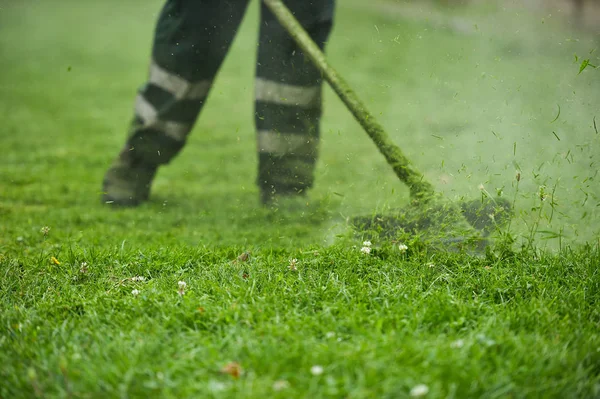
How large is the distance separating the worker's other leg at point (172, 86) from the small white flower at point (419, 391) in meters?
2.15

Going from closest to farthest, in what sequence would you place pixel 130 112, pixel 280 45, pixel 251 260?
pixel 251 260
pixel 280 45
pixel 130 112

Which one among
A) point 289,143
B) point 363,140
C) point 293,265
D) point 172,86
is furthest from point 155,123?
point 293,265

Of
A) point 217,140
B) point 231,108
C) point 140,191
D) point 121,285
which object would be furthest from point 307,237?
point 231,108

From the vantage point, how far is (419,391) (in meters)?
1.56

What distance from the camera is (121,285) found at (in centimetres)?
243

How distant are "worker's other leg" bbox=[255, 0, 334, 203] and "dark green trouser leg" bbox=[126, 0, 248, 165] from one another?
0.25 m

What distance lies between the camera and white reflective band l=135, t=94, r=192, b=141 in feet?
12.4

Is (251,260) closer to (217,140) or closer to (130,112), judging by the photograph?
(217,140)

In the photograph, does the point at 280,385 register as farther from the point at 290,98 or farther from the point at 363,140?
the point at 363,140

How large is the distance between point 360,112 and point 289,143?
1.56ft

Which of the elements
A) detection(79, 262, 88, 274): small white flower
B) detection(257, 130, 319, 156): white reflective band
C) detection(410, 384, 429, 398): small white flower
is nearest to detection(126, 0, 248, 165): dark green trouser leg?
detection(257, 130, 319, 156): white reflective band

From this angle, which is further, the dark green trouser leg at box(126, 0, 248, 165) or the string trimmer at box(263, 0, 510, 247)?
the dark green trouser leg at box(126, 0, 248, 165)

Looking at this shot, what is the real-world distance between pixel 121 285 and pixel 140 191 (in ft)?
5.39

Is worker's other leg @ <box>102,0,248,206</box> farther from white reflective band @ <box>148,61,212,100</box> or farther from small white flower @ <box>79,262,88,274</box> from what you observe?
small white flower @ <box>79,262,88,274</box>
